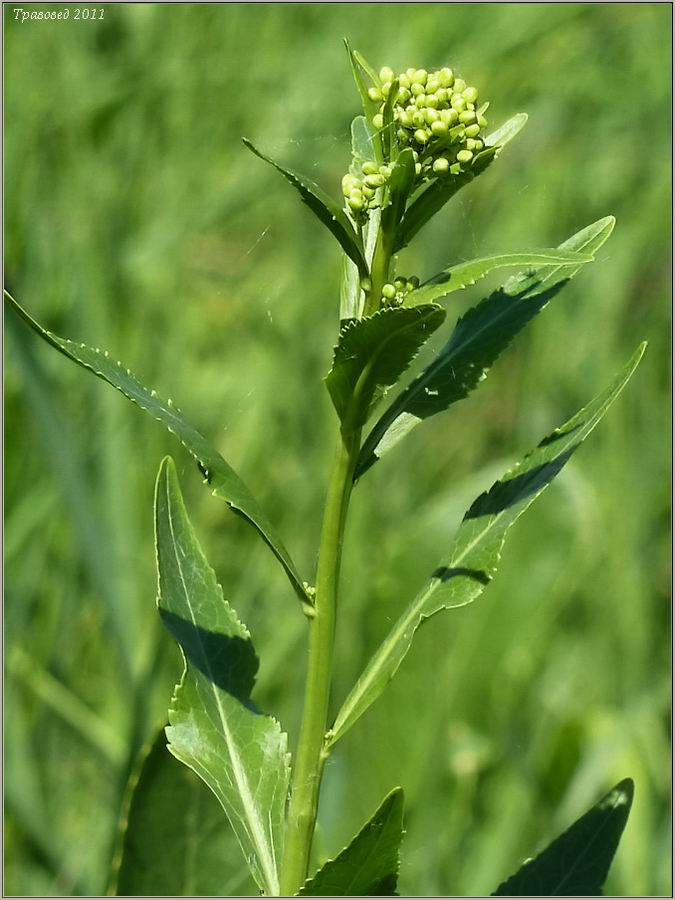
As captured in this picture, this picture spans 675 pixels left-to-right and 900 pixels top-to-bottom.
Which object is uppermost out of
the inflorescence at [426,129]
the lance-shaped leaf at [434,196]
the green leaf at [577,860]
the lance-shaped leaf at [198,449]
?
the inflorescence at [426,129]

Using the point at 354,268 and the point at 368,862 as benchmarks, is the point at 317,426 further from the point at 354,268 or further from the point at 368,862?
the point at 368,862

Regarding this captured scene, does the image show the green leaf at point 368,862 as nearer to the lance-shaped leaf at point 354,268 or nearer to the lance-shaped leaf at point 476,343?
the lance-shaped leaf at point 476,343

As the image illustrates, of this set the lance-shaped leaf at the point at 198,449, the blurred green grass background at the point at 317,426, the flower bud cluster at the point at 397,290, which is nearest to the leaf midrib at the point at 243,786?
the lance-shaped leaf at the point at 198,449

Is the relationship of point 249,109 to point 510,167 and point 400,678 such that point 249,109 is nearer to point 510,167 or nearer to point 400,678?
point 510,167

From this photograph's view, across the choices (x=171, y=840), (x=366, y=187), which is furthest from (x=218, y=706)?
(x=366, y=187)

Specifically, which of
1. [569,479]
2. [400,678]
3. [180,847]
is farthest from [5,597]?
[569,479]

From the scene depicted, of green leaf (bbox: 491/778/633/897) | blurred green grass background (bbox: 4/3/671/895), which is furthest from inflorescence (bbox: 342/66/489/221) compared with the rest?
blurred green grass background (bbox: 4/3/671/895)

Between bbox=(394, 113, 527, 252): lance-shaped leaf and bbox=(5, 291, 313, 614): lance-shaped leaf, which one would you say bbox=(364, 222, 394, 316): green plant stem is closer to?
bbox=(394, 113, 527, 252): lance-shaped leaf
